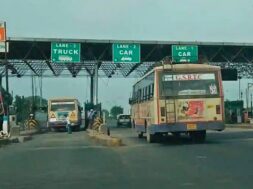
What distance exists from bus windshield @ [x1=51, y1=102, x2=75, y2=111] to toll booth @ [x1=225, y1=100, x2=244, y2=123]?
18013 millimetres

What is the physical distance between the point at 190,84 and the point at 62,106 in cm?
3227

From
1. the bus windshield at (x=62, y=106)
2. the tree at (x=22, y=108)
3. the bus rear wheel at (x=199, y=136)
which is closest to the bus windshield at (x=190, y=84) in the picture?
the bus rear wheel at (x=199, y=136)

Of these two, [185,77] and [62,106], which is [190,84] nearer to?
[185,77]

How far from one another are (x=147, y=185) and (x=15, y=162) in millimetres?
7377

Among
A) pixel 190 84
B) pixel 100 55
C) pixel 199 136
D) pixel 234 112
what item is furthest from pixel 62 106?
pixel 190 84

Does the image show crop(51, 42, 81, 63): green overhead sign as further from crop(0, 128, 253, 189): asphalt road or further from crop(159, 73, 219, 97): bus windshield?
crop(0, 128, 253, 189): asphalt road

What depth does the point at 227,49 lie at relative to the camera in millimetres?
53688

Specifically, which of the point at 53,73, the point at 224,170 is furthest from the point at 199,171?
the point at 53,73

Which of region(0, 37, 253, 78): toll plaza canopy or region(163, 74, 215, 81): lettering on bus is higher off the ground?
region(0, 37, 253, 78): toll plaza canopy

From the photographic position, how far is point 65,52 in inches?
1849

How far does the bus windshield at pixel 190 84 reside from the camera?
2383cm

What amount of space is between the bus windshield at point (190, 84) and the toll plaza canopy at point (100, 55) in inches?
830

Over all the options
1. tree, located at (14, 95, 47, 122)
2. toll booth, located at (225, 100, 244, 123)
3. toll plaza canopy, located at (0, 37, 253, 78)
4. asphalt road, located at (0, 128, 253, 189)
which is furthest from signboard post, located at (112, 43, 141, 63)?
asphalt road, located at (0, 128, 253, 189)

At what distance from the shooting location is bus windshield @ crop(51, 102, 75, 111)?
2159 inches
